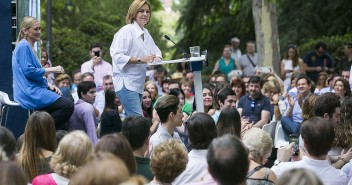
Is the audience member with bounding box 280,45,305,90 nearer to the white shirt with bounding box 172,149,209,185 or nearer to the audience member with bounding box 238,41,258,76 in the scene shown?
the audience member with bounding box 238,41,258,76

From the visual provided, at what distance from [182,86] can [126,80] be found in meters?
6.39

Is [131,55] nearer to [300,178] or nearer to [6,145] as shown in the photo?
[6,145]

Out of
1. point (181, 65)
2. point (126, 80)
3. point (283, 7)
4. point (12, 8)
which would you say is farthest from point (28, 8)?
point (283, 7)

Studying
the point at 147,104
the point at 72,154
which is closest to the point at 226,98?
the point at 147,104

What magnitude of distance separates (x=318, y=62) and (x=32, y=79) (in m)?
11.9

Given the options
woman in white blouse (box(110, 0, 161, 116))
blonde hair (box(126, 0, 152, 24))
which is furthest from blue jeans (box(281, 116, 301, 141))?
blonde hair (box(126, 0, 152, 24))

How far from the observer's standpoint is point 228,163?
258 inches

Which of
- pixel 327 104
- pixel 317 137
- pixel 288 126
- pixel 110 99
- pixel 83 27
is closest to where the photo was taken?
pixel 317 137

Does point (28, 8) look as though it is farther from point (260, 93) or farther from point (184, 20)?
point (184, 20)

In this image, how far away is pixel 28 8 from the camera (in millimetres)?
13805

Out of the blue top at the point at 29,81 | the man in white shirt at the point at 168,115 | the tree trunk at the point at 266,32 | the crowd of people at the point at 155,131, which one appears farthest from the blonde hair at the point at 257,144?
the tree trunk at the point at 266,32

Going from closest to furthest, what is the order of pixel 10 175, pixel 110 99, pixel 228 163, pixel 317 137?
pixel 10 175 < pixel 228 163 < pixel 317 137 < pixel 110 99

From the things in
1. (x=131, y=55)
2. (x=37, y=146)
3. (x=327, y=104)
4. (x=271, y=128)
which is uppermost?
(x=131, y=55)

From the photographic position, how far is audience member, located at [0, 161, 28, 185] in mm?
6129
